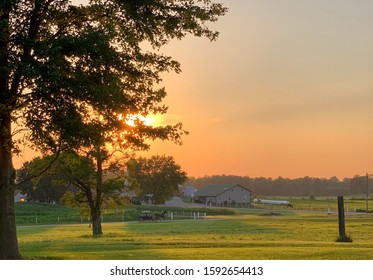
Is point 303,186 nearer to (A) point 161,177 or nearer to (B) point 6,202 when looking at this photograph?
(A) point 161,177

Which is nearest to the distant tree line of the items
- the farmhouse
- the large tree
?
the farmhouse

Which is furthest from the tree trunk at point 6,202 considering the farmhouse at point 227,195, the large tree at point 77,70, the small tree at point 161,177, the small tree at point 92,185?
the farmhouse at point 227,195

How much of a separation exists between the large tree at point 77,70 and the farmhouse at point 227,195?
100 meters

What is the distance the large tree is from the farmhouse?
100217 mm

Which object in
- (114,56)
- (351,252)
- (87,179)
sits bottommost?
(351,252)

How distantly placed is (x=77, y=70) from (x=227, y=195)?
107 m

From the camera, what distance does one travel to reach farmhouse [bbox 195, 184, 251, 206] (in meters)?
123

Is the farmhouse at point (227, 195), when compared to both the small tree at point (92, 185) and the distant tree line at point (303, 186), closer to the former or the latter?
the distant tree line at point (303, 186)

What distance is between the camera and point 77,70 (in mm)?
19594

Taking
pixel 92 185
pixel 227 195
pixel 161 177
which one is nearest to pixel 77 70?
pixel 92 185

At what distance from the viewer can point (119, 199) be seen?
52906mm
